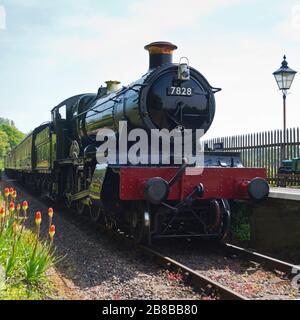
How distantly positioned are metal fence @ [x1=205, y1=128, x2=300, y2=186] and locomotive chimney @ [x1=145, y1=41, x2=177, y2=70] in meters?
5.32

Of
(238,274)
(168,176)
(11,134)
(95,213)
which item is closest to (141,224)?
(168,176)

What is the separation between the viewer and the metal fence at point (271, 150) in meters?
12.3

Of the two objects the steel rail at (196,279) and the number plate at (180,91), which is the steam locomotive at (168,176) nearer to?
the number plate at (180,91)

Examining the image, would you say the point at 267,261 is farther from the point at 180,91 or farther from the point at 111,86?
the point at 111,86

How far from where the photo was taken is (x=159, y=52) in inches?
306

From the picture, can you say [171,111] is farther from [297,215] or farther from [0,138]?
[0,138]

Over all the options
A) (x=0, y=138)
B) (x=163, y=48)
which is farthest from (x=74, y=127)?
(x=0, y=138)

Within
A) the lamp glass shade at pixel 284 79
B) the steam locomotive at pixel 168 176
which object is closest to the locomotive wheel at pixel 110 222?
the steam locomotive at pixel 168 176

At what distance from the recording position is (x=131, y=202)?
7398 mm

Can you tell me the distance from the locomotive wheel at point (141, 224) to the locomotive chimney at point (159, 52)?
2.49 m

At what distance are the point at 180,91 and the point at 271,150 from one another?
606 cm
